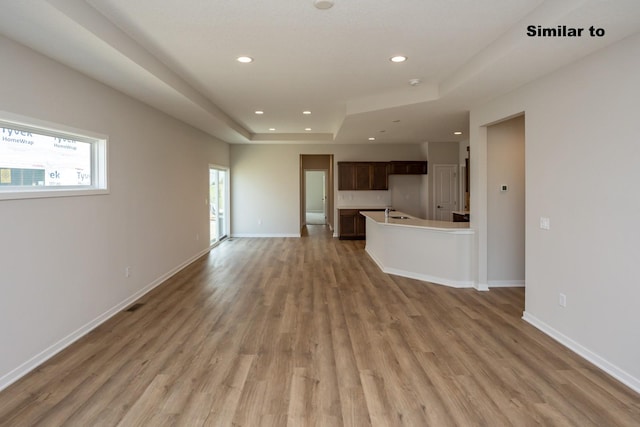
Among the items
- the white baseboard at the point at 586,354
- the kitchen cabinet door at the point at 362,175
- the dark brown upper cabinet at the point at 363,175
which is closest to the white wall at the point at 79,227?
the white baseboard at the point at 586,354

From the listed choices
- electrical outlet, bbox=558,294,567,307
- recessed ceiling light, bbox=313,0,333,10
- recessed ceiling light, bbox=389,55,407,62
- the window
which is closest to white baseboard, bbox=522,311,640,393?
electrical outlet, bbox=558,294,567,307

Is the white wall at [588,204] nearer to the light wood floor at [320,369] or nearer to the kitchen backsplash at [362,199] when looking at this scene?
the light wood floor at [320,369]

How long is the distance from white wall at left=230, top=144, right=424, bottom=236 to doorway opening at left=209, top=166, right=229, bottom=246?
0.25 metres

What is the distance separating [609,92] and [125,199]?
4765 mm

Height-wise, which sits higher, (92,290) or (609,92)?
(609,92)

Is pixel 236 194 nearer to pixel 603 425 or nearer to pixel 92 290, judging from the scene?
pixel 92 290

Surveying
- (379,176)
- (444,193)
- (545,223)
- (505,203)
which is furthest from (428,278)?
(379,176)

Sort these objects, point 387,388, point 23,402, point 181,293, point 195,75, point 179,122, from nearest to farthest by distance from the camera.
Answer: point 23,402 < point 387,388 < point 195,75 < point 181,293 < point 179,122

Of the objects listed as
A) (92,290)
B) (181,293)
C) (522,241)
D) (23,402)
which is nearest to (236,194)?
(181,293)

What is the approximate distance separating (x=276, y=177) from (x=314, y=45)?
659 centimetres

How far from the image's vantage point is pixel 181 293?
479 cm

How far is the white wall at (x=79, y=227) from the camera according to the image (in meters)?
2.69

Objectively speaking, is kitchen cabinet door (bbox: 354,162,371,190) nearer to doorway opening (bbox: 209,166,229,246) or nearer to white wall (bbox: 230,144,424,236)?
white wall (bbox: 230,144,424,236)

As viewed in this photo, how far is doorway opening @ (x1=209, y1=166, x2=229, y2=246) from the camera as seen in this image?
874 cm
